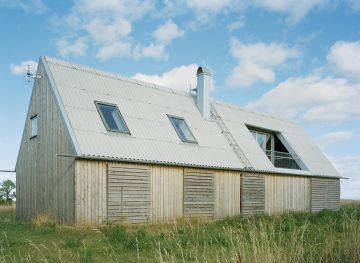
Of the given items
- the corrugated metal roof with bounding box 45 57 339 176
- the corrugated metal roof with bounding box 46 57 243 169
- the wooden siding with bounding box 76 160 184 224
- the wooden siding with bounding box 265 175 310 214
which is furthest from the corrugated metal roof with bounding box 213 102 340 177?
the wooden siding with bounding box 76 160 184 224

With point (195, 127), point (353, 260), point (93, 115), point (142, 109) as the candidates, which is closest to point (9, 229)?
point (93, 115)

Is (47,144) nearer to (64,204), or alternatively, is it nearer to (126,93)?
(64,204)

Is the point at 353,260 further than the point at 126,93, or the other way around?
the point at 126,93

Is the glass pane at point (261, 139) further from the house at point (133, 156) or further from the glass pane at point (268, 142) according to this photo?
the house at point (133, 156)

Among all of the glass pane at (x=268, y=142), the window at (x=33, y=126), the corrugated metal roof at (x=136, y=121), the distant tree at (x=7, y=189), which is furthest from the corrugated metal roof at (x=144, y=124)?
the distant tree at (x=7, y=189)

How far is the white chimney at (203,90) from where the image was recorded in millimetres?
22719

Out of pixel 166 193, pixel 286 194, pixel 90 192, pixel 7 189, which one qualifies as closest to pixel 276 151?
pixel 286 194

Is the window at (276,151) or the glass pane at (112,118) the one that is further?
the window at (276,151)

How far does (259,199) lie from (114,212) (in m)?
9.24

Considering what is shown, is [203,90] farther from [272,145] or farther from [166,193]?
[272,145]

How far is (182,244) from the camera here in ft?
34.4

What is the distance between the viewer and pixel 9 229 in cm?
1474

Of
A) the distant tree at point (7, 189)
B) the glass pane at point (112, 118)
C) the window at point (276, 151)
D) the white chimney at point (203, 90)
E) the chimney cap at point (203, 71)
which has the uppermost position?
the chimney cap at point (203, 71)

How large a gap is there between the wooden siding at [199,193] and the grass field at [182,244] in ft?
7.92
